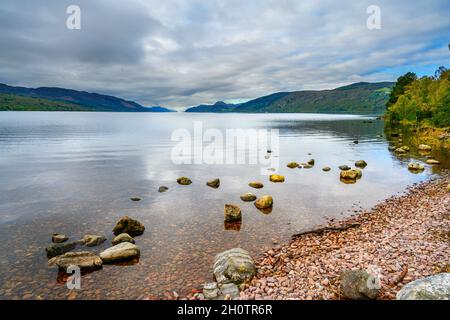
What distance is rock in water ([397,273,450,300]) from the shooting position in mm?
8602

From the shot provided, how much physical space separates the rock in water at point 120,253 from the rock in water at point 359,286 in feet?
34.8

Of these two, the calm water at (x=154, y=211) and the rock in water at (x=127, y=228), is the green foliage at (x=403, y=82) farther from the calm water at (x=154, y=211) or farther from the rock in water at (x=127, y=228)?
the rock in water at (x=127, y=228)

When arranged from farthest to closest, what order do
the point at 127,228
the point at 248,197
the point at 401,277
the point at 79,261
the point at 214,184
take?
the point at 214,184 → the point at 248,197 → the point at 127,228 → the point at 79,261 → the point at 401,277

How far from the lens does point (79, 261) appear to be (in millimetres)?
14055

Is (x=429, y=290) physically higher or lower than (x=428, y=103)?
lower

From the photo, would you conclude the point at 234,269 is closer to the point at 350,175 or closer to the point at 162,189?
the point at 162,189

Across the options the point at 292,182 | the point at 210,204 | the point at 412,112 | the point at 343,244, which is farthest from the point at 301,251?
the point at 412,112

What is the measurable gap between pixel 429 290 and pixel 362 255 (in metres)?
4.99

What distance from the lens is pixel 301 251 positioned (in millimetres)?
15383

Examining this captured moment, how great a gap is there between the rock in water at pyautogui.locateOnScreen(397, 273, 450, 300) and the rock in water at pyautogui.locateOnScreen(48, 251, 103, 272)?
13.5 metres

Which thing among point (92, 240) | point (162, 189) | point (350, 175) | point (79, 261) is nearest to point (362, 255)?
point (79, 261)

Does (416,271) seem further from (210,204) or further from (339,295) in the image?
(210,204)

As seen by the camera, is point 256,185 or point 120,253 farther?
point 256,185

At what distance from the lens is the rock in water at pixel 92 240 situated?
1670cm
